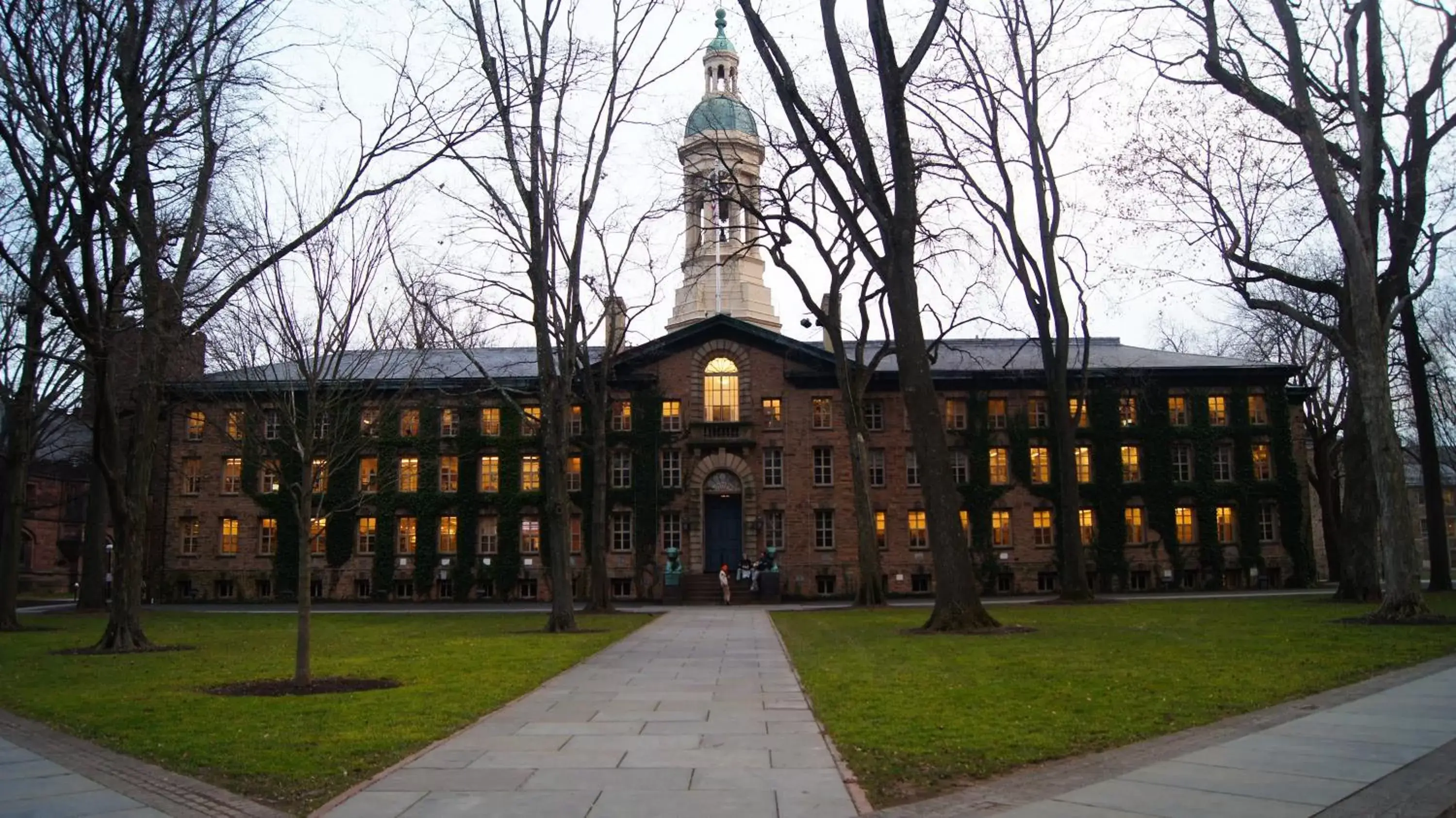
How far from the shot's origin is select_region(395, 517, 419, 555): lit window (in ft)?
150

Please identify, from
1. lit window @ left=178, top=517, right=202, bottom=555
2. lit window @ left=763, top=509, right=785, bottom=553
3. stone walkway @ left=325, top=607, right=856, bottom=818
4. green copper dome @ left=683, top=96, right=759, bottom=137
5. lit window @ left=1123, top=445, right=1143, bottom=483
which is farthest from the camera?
green copper dome @ left=683, top=96, right=759, bottom=137

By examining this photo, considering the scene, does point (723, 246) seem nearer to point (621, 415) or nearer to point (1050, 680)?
point (621, 415)

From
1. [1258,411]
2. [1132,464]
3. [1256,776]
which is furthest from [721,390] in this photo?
[1256,776]

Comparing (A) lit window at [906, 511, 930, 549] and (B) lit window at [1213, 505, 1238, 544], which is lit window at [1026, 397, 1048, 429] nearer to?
(A) lit window at [906, 511, 930, 549]

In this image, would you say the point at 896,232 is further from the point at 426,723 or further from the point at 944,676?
the point at 426,723

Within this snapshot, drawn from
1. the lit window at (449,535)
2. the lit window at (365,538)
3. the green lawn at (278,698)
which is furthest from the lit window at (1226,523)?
the lit window at (365,538)

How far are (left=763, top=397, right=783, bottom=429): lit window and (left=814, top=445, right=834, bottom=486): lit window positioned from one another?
1.96 metres

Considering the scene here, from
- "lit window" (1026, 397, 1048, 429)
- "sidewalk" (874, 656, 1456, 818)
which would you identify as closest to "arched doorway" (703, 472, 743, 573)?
"lit window" (1026, 397, 1048, 429)

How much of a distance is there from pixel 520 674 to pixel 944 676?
A: 19.8ft

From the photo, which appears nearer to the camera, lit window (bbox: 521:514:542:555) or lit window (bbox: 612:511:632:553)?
lit window (bbox: 612:511:632:553)

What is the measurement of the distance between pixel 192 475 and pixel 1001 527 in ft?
119

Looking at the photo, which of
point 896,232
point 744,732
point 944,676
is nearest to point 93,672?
point 744,732

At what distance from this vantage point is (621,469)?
45.5 meters

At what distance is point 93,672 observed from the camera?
16.1 m
